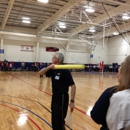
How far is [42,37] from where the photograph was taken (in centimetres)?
2223

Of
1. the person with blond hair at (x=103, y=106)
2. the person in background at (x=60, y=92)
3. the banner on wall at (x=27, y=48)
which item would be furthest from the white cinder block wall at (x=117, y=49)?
the person with blond hair at (x=103, y=106)

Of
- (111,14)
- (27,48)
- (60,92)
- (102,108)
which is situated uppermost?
(111,14)

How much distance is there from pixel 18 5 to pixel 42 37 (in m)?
7.86

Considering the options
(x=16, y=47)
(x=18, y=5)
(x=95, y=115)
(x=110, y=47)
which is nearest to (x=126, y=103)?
(x=95, y=115)

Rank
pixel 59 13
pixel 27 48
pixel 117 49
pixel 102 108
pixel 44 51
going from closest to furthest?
1. pixel 102 108
2. pixel 59 13
3. pixel 27 48
4. pixel 44 51
5. pixel 117 49

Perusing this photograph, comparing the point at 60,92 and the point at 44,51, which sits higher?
the point at 44,51

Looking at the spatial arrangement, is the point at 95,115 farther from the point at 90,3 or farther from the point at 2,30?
the point at 2,30

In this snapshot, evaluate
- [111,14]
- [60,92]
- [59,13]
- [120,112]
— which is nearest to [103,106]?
[120,112]

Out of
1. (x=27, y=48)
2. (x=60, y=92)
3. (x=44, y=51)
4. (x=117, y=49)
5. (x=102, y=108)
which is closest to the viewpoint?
(x=102, y=108)

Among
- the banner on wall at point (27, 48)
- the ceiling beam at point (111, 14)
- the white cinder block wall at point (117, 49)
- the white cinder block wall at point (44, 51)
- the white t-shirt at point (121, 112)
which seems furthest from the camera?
the white cinder block wall at point (117, 49)

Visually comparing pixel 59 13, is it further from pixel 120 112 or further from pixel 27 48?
pixel 120 112

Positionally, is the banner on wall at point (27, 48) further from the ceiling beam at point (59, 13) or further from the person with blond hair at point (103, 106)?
the person with blond hair at point (103, 106)

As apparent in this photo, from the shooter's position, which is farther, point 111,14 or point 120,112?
point 111,14

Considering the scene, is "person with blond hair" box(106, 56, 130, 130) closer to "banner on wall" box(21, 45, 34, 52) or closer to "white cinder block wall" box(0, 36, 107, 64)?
"white cinder block wall" box(0, 36, 107, 64)
